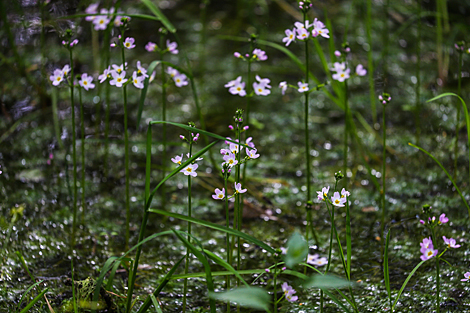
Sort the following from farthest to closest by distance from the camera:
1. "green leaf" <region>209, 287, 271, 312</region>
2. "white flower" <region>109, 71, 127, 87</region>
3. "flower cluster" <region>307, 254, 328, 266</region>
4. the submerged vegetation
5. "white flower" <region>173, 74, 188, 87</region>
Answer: "white flower" <region>173, 74, 188, 87</region>
"flower cluster" <region>307, 254, 328, 266</region>
"white flower" <region>109, 71, 127, 87</region>
the submerged vegetation
"green leaf" <region>209, 287, 271, 312</region>

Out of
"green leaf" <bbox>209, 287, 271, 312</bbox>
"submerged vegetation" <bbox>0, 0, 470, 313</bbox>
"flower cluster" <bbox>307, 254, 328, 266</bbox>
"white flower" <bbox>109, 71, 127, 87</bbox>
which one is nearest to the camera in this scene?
"green leaf" <bbox>209, 287, 271, 312</bbox>

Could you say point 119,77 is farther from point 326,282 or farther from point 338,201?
point 326,282

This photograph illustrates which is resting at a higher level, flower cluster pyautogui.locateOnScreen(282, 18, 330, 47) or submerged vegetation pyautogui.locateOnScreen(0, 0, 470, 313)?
flower cluster pyautogui.locateOnScreen(282, 18, 330, 47)

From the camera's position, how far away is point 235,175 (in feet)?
4.45

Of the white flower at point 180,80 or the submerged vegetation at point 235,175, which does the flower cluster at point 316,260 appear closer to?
the submerged vegetation at point 235,175

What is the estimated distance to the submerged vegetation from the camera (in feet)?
4.57

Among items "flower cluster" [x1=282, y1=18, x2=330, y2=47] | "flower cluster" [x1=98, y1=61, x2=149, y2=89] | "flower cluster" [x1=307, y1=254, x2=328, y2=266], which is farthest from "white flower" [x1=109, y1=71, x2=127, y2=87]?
"flower cluster" [x1=307, y1=254, x2=328, y2=266]

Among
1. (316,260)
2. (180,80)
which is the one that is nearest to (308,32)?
(180,80)

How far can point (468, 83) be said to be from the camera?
2746 mm

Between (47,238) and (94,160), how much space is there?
608mm

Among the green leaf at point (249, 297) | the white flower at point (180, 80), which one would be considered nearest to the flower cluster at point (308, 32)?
the white flower at point (180, 80)

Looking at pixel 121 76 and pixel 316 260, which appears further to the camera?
pixel 316 260

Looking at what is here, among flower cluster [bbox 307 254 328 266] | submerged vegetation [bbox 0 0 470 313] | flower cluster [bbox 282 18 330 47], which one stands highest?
flower cluster [bbox 282 18 330 47]

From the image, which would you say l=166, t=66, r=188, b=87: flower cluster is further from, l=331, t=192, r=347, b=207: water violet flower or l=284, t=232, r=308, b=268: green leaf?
l=284, t=232, r=308, b=268: green leaf
